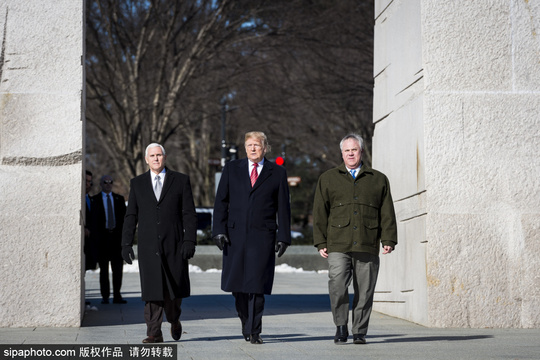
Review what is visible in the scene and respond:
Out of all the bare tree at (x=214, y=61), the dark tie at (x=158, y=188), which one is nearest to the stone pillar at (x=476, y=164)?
the dark tie at (x=158, y=188)

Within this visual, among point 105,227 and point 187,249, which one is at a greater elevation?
point 105,227

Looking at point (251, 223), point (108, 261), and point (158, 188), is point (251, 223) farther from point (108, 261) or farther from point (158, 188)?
point (108, 261)

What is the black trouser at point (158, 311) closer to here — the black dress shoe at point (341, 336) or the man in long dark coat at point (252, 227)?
the man in long dark coat at point (252, 227)

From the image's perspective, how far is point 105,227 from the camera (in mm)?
12617

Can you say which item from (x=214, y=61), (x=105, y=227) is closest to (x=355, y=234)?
(x=105, y=227)

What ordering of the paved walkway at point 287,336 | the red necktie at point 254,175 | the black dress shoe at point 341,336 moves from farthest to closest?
the red necktie at point 254,175 → the black dress shoe at point 341,336 → the paved walkway at point 287,336

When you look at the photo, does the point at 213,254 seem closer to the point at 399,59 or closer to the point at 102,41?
the point at 102,41

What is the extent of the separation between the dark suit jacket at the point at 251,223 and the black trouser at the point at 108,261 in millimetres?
4525

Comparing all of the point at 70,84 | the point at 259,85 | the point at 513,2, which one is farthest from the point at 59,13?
the point at 259,85

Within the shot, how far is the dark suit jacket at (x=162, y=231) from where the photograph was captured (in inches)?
319

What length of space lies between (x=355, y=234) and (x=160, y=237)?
1.66 metres

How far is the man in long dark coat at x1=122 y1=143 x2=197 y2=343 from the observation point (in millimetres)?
8078

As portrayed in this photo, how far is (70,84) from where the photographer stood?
9555 mm

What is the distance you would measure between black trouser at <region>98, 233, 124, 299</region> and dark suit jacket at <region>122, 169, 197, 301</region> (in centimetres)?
440
